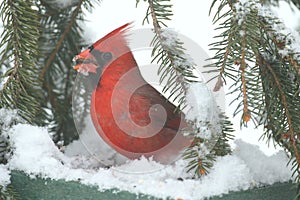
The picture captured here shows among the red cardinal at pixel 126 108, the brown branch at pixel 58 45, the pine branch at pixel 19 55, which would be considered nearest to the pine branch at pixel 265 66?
the red cardinal at pixel 126 108

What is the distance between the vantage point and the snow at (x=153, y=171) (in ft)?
3.74

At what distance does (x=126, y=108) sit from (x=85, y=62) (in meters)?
0.19

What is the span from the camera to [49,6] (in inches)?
76.1

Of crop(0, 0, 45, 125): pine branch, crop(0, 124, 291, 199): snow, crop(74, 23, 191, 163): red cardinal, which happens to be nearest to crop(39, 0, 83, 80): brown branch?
crop(74, 23, 191, 163): red cardinal

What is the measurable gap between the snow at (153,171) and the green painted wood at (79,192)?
0.01m

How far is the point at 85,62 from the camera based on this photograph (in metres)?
1.57

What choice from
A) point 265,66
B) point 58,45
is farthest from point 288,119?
point 58,45

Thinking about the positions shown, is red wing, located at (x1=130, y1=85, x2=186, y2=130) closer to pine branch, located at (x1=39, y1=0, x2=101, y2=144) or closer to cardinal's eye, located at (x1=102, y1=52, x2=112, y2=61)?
cardinal's eye, located at (x1=102, y1=52, x2=112, y2=61)

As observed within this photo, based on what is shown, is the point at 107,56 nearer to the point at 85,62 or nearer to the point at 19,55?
the point at 85,62

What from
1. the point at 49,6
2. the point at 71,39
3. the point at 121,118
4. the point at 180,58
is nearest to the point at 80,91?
the point at 71,39

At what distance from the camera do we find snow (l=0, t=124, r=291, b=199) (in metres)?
1.14

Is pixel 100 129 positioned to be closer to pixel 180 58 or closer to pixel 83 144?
pixel 83 144

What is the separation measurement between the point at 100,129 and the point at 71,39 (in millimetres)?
587

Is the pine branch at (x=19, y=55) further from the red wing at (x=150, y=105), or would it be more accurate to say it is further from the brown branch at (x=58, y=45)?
the brown branch at (x=58, y=45)
